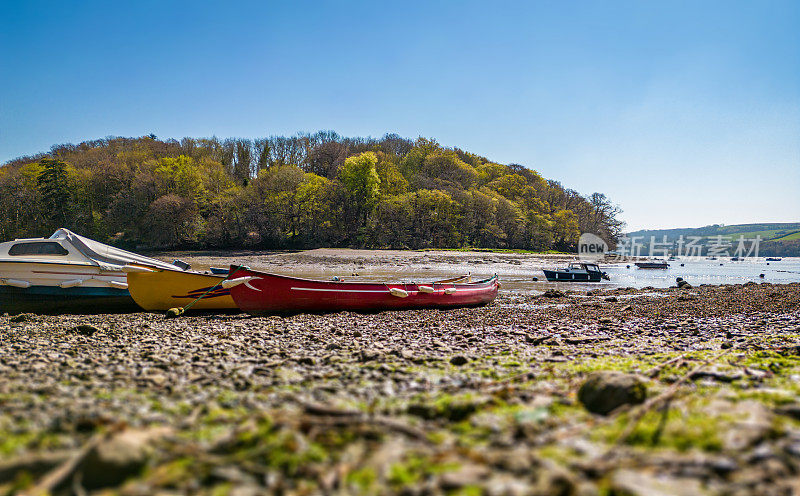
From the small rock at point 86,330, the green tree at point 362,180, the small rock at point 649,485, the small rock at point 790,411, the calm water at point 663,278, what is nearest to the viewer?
the small rock at point 649,485

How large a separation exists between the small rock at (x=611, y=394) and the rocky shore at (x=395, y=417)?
1 centimetres

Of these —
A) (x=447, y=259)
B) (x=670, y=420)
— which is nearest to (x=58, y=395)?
(x=670, y=420)

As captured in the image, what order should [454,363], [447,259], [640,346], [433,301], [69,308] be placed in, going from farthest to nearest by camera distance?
[447,259] < [433,301] < [69,308] < [640,346] < [454,363]

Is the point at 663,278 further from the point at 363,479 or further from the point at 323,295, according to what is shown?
the point at 363,479

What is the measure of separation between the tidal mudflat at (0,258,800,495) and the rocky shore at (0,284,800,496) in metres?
0.02

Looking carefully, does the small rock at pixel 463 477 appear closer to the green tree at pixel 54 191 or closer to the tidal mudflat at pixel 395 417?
the tidal mudflat at pixel 395 417

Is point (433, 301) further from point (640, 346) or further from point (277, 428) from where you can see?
point (277, 428)

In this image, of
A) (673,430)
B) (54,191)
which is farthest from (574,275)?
(54,191)

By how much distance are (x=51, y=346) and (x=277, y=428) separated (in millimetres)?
6767

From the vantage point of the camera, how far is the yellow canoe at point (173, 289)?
1232 centimetres

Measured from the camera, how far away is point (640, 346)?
792cm

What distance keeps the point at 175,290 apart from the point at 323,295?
15.9 feet

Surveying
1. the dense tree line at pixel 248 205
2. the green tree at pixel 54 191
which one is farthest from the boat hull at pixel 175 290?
the green tree at pixel 54 191

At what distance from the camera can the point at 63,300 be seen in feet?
42.2
